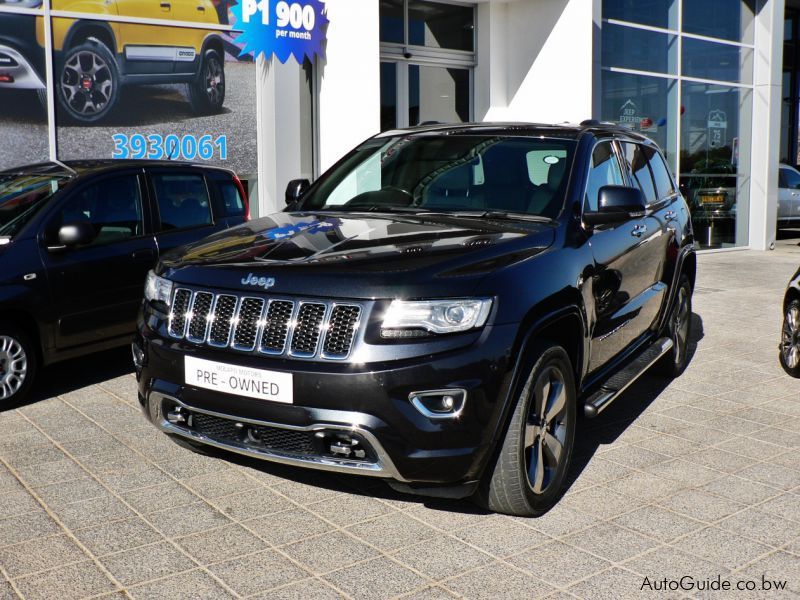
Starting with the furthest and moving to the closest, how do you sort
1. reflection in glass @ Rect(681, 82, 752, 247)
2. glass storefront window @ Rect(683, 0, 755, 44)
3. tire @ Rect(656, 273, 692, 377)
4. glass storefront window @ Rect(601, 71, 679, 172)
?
reflection in glass @ Rect(681, 82, 752, 247), glass storefront window @ Rect(683, 0, 755, 44), glass storefront window @ Rect(601, 71, 679, 172), tire @ Rect(656, 273, 692, 377)

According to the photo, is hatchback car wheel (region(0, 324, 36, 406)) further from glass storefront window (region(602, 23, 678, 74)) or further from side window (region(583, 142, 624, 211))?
glass storefront window (region(602, 23, 678, 74))

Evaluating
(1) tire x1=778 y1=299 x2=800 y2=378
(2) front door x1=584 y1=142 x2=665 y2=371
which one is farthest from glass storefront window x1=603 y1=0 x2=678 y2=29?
(2) front door x1=584 y1=142 x2=665 y2=371

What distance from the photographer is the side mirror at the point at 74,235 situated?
596cm

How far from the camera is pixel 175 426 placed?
3949 mm

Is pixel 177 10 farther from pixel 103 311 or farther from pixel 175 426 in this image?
pixel 175 426

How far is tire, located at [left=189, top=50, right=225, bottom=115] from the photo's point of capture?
10.8 m

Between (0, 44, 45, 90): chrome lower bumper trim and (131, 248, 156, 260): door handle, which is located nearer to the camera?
(131, 248, 156, 260): door handle

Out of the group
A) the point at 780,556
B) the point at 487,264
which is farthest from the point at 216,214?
the point at 780,556

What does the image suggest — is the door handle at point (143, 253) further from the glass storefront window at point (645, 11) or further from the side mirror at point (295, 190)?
the glass storefront window at point (645, 11)

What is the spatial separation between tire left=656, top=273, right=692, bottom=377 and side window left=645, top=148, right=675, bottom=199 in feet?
2.09

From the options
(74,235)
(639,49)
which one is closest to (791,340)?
(74,235)

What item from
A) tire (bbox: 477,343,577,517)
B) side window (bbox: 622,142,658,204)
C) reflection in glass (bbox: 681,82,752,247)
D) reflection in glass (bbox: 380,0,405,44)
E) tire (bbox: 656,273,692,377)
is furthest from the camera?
reflection in glass (bbox: 681,82,752,247)

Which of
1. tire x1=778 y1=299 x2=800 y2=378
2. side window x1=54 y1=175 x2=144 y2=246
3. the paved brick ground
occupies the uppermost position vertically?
side window x1=54 y1=175 x2=144 y2=246

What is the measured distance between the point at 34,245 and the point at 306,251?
2.83 m
